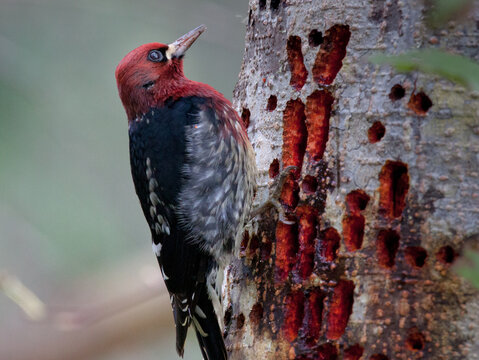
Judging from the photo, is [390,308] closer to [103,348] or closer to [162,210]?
[162,210]

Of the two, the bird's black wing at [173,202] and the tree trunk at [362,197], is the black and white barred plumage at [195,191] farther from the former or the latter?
the tree trunk at [362,197]

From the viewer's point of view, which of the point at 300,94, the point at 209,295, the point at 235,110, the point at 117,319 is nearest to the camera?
the point at 300,94

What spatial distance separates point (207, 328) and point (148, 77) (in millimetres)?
1284

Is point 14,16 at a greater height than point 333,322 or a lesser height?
greater

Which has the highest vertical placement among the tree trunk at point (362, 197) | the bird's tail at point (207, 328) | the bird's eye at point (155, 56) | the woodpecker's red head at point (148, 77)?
the bird's eye at point (155, 56)

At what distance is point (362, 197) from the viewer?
2.37 meters

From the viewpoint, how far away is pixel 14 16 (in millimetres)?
6504

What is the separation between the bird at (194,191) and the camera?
2.99 meters

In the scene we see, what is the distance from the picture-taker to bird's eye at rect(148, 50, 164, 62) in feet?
11.3

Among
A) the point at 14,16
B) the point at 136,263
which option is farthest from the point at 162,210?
the point at 14,16

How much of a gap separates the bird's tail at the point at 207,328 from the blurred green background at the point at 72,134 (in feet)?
7.45

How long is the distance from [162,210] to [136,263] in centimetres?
210

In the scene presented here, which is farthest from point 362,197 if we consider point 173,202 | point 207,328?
point 173,202

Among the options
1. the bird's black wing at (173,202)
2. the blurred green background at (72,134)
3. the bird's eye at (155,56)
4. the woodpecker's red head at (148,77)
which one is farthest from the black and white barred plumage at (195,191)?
the blurred green background at (72,134)
